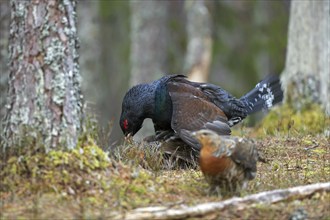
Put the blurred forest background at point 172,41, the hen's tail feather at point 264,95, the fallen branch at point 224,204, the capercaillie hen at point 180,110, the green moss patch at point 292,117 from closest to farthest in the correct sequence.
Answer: the fallen branch at point 224,204 < the capercaillie hen at point 180,110 < the hen's tail feather at point 264,95 < the green moss patch at point 292,117 < the blurred forest background at point 172,41

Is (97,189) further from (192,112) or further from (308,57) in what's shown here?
(308,57)

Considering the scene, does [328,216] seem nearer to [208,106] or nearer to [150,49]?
[208,106]

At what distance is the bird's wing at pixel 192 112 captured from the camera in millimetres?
7543

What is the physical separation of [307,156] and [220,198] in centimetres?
221

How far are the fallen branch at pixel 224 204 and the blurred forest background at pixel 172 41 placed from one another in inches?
290

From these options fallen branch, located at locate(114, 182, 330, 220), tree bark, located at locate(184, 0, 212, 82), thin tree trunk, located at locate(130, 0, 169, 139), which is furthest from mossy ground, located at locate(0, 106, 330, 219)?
tree bark, located at locate(184, 0, 212, 82)

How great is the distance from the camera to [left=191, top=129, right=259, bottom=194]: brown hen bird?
16.7ft

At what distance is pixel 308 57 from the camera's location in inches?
418

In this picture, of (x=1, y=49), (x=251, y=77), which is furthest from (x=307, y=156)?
(x=251, y=77)

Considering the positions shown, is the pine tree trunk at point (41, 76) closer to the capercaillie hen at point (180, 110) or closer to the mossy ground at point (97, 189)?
the mossy ground at point (97, 189)

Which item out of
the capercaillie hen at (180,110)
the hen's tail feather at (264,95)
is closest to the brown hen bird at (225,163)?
the capercaillie hen at (180,110)

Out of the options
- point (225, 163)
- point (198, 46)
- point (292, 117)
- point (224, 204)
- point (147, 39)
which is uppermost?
point (147, 39)

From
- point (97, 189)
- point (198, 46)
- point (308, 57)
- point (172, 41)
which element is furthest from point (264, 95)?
point (172, 41)

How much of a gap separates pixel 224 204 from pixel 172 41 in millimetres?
18133
